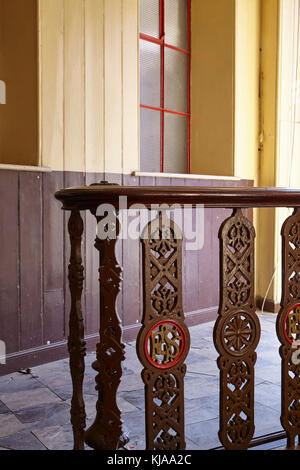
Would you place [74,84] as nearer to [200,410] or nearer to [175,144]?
[175,144]

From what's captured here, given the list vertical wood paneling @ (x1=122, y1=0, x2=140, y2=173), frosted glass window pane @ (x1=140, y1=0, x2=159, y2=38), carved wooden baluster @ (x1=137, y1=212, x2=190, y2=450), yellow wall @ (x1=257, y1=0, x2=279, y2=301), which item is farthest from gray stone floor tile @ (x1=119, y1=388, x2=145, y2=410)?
frosted glass window pane @ (x1=140, y1=0, x2=159, y2=38)

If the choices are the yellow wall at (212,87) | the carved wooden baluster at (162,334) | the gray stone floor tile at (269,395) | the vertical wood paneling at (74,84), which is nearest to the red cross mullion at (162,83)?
the yellow wall at (212,87)

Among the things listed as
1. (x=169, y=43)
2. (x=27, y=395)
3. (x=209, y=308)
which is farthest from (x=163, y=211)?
(x=169, y=43)

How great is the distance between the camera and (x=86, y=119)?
2.78 metres

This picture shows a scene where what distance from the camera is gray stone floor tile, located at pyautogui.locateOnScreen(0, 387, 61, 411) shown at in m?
2.13

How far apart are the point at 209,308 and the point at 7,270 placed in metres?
1.71

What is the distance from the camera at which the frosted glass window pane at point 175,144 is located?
374cm

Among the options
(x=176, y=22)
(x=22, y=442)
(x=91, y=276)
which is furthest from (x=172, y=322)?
(x=176, y=22)

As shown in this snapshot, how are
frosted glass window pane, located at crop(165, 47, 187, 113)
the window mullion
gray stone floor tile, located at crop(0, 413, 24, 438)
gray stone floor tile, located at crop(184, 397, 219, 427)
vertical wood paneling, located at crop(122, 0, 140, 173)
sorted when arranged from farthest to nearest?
1. frosted glass window pane, located at crop(165, 47, 187, 113)
2. the window mullion
3. vertical wood paneling, located at crop(122, 0, 140, 173)
4. gray stone floor tile, located at crop(184, 397, 219, 427)
5. gray stone floor tile, located at crop(0, 413, 24, 438)

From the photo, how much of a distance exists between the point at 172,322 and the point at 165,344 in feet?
0.21

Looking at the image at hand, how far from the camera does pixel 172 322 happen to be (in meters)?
1.30

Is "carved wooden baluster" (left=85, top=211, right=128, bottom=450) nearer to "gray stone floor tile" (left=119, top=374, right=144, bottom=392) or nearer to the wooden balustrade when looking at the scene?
the wooden balustrade

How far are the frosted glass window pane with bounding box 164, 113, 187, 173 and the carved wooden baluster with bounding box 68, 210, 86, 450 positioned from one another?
7.77 ft

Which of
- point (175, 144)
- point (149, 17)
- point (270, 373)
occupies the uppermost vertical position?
point (149, 17)
